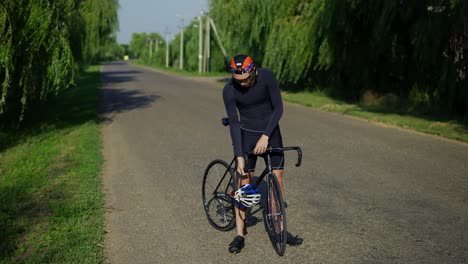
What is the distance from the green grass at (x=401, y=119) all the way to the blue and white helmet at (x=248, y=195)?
819 centimetres

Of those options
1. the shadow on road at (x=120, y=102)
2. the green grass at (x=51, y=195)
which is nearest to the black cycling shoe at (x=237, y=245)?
the green grass at (x=51, y=195)

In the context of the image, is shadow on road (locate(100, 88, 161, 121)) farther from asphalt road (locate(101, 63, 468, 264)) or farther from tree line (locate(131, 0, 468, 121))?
tree line (locate(131, 0, 468, 121))

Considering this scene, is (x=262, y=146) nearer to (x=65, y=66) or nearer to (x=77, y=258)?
(x=77, y=258)

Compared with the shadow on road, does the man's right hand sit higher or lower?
higher

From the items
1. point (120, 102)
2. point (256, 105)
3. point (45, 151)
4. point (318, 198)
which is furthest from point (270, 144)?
point (120, 102)

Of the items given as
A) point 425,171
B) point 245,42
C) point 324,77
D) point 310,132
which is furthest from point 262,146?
point 245,42

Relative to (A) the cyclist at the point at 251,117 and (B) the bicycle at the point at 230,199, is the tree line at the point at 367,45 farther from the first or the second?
(A) the cyclist at the point at 251,117

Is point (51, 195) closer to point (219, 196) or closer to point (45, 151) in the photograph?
point (219, 196)

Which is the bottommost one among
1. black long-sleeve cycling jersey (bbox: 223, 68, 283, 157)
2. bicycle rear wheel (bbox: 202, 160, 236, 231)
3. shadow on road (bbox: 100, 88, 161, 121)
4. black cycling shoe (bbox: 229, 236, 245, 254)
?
shadow on road (bbox: 100, 88, 161, 121)

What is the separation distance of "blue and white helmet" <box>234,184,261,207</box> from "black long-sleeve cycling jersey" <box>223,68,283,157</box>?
1.05ft

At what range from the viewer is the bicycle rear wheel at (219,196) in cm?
539

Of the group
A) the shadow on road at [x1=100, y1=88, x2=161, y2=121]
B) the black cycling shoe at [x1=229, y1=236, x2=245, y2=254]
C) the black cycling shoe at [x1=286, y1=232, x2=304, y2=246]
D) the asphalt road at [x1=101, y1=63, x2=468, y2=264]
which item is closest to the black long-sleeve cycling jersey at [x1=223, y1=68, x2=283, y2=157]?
the black cycling shoe at [x1=229, y1=236, x2=245, y2=254]

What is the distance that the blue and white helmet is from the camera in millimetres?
4816

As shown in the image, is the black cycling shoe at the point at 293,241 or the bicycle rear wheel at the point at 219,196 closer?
the black cycling shoe at the point at 293,241
